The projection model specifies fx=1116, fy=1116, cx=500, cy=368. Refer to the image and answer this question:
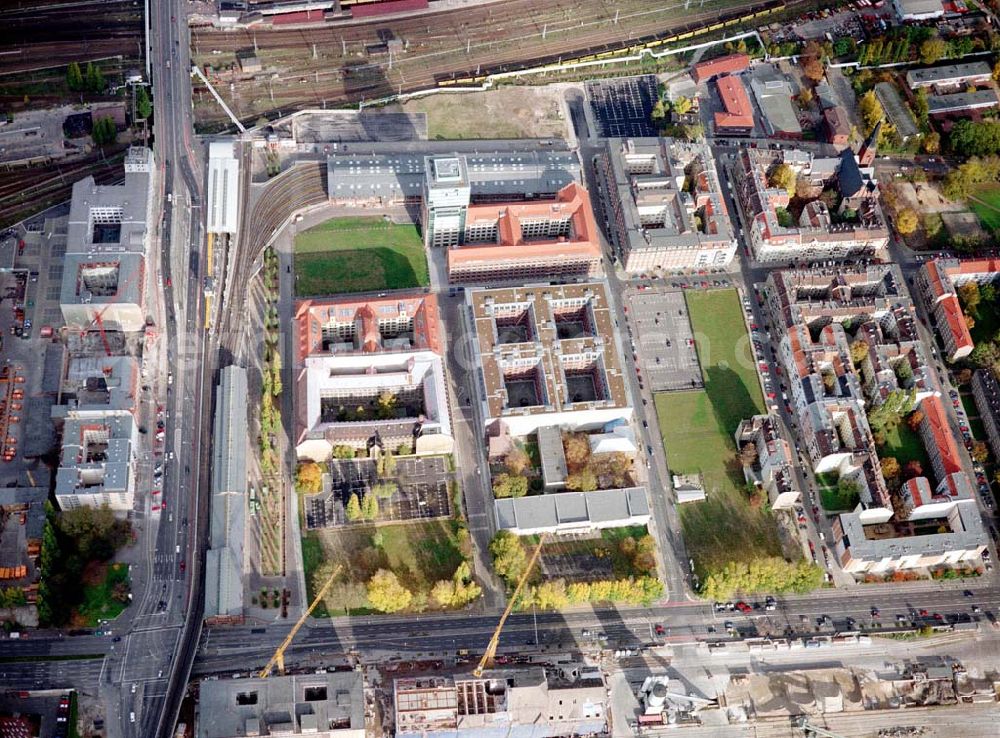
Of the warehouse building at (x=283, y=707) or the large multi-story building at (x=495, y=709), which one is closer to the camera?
the warehouse building at (x=283, y=707)

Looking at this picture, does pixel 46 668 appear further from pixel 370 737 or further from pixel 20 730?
pixel 370 737

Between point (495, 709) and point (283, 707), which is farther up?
point (283, 707)

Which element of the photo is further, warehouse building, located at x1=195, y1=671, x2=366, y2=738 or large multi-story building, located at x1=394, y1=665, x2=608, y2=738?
large multi-story building, located at x1=394, y1=665, x2=608, y2=738

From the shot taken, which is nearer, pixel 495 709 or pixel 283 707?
pixel 283 707

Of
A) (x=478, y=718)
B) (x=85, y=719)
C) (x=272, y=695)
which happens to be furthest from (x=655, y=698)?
(x=85, y=719)
